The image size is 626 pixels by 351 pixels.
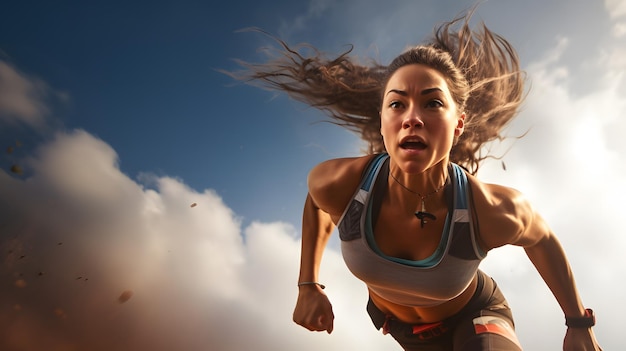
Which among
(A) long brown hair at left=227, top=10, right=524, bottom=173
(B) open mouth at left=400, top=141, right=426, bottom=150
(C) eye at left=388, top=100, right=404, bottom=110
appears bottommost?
(B) open mouth at left=400, top=141, right=426, bottom=150

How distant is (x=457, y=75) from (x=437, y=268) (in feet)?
4.21

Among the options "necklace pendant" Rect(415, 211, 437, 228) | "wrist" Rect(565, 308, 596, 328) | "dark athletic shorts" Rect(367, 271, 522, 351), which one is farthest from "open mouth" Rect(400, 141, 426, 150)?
"wrist" Rect(565, 308, 596, 328)

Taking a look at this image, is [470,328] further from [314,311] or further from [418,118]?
[418,118]

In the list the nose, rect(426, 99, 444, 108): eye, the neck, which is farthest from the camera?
the neck

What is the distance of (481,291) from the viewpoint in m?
3.13

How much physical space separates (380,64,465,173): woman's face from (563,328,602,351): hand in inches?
64.7

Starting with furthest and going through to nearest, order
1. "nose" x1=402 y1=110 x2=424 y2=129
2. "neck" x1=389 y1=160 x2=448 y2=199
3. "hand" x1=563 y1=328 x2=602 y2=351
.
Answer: "hand" x1=563 y1=328 x2=602 y2=351 < "neck" x1=389 y1=160 x2=448 y2=199 < "nose" x1=402 y1=110 x2=424 y2=129

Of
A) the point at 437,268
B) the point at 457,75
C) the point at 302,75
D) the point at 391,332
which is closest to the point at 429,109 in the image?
the point at 457,75

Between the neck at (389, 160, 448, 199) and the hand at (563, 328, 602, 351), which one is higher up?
the neck at (389, 160, 448, 199)

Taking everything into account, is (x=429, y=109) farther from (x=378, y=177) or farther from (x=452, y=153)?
(x=452, y=153)

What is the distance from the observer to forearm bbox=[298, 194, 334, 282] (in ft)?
10.5

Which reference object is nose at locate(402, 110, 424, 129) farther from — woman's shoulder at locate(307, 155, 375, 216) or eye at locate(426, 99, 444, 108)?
woman's shoulder at locate(307, 155, 375, 216)

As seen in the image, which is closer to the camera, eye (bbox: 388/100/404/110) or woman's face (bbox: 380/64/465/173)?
woman's face (bbox: 380/64/465/173)

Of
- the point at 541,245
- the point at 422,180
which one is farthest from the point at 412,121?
the point at 541,245
